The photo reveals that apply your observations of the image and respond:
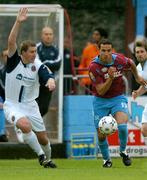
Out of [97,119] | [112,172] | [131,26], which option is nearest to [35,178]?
[112,172]

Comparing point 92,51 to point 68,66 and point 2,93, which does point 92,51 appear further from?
point 2,93

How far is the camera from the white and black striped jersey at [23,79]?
16.5 metres

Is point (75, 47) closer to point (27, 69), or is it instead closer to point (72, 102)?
point (72, 102)

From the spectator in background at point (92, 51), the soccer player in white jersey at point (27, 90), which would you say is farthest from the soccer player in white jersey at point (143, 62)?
the spectator in background at point (92, 51)

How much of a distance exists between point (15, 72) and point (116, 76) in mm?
1646

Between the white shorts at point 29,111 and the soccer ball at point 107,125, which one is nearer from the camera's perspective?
the soccer ball at point 107,125

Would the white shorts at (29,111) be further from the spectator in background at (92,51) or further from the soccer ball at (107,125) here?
the spectator in background at (92,51)

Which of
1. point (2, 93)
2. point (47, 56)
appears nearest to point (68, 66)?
point (47, 56)

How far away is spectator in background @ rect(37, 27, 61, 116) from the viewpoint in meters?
19.3

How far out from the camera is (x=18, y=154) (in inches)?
774

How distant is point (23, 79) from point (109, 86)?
1.45 metres

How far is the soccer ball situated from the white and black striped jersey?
1.15 metres

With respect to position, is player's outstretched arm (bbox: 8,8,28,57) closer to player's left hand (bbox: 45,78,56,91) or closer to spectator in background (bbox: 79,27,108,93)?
player's left hand (bbox: 45,78,56,91)

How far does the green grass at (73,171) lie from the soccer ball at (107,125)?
62 cm
